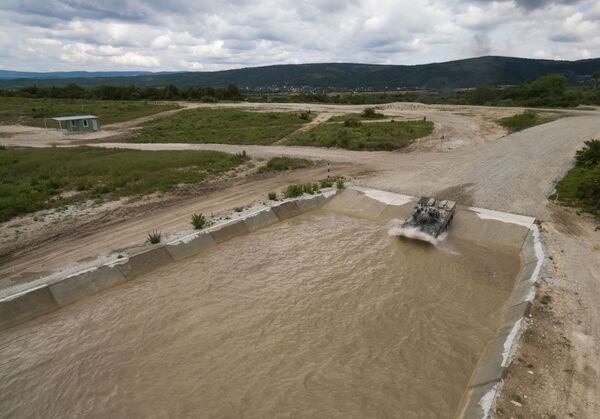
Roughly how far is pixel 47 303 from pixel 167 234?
4.61 metres

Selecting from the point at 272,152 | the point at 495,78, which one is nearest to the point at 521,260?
the point at 272,152

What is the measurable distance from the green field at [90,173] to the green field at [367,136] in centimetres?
901

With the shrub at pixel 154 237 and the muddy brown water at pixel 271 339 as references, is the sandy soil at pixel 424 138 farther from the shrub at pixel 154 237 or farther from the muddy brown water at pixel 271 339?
the shrub at pixel 154 237

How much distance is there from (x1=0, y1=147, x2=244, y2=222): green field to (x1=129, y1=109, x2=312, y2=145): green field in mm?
8168

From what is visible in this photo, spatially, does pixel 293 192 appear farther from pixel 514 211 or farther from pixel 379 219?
pixel 514 211

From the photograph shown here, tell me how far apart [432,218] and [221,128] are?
104 feet

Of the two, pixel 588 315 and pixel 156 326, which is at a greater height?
pixel 588 315

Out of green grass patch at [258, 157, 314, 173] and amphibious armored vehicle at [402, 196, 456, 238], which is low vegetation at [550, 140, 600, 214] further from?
green grass patch at [258, 157, 314, 173]

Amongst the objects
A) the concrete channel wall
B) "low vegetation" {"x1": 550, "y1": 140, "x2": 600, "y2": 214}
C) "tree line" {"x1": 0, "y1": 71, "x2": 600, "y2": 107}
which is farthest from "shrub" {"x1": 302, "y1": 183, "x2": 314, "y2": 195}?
"tree line" {"x1": 0, "y1": 71, "x2": 600, "y2": 107}

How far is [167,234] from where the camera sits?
13.9 metres

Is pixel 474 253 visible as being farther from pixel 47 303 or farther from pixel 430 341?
pixel 47 303

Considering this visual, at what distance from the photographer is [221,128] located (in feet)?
134

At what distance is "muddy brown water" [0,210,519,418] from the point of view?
7.46 m

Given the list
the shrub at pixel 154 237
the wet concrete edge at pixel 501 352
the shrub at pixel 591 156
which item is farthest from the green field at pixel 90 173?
the shrub at pixel 591 156
